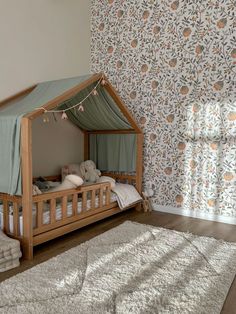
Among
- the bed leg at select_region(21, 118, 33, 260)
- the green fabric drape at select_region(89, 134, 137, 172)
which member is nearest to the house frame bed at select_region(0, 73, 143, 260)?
the bed leg at select_region(21, 118, 33, 260)

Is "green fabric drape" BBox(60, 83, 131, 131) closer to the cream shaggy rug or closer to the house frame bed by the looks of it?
the house frame bed

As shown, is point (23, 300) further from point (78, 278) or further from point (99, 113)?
point (99, 113)

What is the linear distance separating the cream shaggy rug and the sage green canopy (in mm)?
762

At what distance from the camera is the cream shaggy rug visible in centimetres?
170

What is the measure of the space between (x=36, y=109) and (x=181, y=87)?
Result: 2.11 metres

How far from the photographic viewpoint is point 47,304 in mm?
1692

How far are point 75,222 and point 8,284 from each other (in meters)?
1.06

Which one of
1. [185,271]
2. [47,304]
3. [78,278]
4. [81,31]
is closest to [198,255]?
[185,271]

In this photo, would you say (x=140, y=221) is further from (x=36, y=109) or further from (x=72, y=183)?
(x=36, y=109)

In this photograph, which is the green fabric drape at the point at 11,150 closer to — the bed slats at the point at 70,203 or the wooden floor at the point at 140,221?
the bed slats at the point at 70,203

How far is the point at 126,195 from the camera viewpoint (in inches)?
143

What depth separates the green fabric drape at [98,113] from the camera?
3.28m

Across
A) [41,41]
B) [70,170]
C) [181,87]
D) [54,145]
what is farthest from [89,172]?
[41,41]

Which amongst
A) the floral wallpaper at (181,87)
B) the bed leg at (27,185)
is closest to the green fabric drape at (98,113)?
the floral wallpaper at (181,87)
